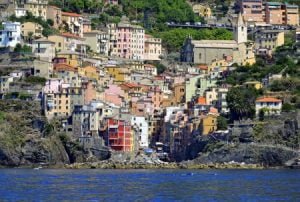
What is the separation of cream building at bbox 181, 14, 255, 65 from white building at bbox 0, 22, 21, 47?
51.1ft

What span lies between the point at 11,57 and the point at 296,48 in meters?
22.2

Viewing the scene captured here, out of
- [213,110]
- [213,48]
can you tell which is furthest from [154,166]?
[213,48]

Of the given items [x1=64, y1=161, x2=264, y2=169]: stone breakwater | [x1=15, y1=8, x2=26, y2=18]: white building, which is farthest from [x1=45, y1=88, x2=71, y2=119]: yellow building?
[x1=15, y1=8, x2=26, y2=18]: white building

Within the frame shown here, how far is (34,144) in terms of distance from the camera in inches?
3984

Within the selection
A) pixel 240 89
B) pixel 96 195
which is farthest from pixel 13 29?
pixel 96 195

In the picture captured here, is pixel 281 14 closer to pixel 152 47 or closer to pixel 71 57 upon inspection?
pixel 152 47

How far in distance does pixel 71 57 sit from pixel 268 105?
20.5m

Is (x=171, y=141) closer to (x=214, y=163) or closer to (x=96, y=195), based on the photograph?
(x=214, y=163)

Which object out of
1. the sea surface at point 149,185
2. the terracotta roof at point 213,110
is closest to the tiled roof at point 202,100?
the terracotta roof at point 213,110

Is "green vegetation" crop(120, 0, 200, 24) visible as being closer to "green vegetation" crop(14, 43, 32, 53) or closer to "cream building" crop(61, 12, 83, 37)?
"cream building" crop(61, 12, 83, 37)

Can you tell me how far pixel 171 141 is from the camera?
107000mm

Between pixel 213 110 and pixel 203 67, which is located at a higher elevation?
pixel 203 67

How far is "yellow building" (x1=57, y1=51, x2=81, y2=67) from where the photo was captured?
117m

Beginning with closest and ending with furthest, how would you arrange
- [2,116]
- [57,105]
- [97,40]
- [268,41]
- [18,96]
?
[2,116] < [57,105] < [18,96] < [97,40] < [268,41]
